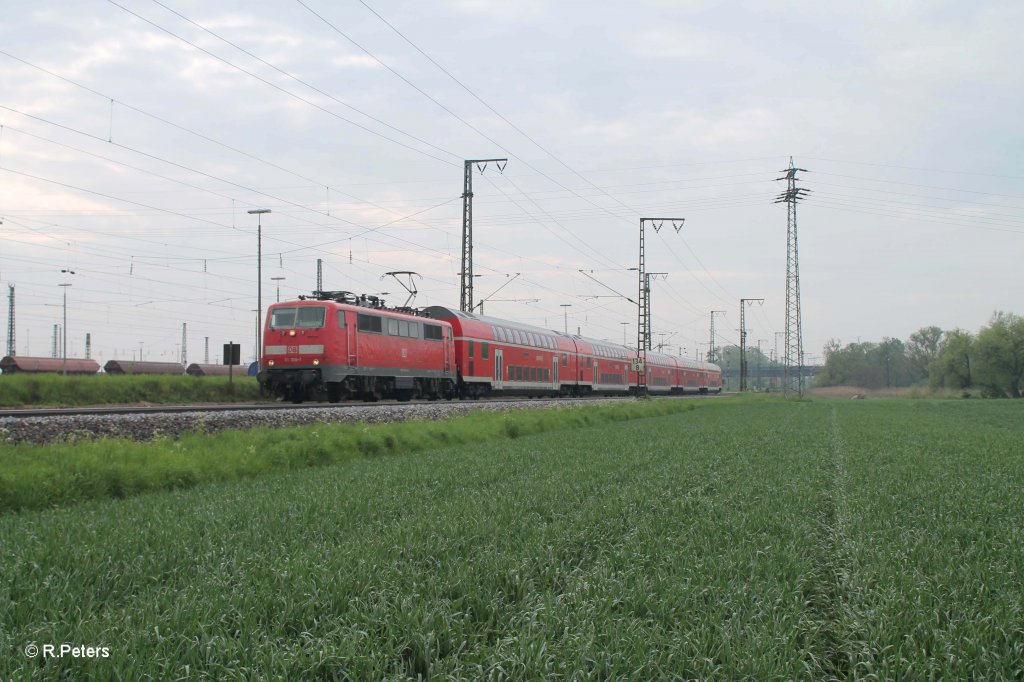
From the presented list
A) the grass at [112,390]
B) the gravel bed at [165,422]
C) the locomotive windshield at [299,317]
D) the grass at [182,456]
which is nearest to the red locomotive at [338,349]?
the locomotive windshield at [299,317]

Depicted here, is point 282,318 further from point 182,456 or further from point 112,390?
point 182,456

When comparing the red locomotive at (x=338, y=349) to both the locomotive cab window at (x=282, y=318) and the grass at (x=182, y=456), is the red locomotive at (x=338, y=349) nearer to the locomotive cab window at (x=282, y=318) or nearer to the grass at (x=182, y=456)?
the locomotive cab window at (x=282, y=318)

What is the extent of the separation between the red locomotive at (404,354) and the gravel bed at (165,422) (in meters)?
4.98

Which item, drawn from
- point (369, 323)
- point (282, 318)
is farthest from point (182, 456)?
point (369, 323)

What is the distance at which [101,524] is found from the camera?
771cm

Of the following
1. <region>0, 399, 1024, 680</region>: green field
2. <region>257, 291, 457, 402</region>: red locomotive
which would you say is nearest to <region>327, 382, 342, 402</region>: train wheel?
<region>257, 291, 457, 402</region>: red locomotive

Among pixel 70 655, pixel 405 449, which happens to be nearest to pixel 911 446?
pixel 405 449

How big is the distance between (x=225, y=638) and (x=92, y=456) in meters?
8.65

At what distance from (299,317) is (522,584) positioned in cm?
2344

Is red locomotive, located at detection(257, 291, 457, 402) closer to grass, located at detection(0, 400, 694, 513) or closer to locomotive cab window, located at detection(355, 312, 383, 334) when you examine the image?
locomotive cab window, located at detection(355, 312, 383, 334)

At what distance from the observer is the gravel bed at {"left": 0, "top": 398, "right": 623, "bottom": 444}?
43.0 feet

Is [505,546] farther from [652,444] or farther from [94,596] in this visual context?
[652,444]

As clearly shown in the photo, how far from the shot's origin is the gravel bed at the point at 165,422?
1311 centimetres

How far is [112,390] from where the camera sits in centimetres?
2944
